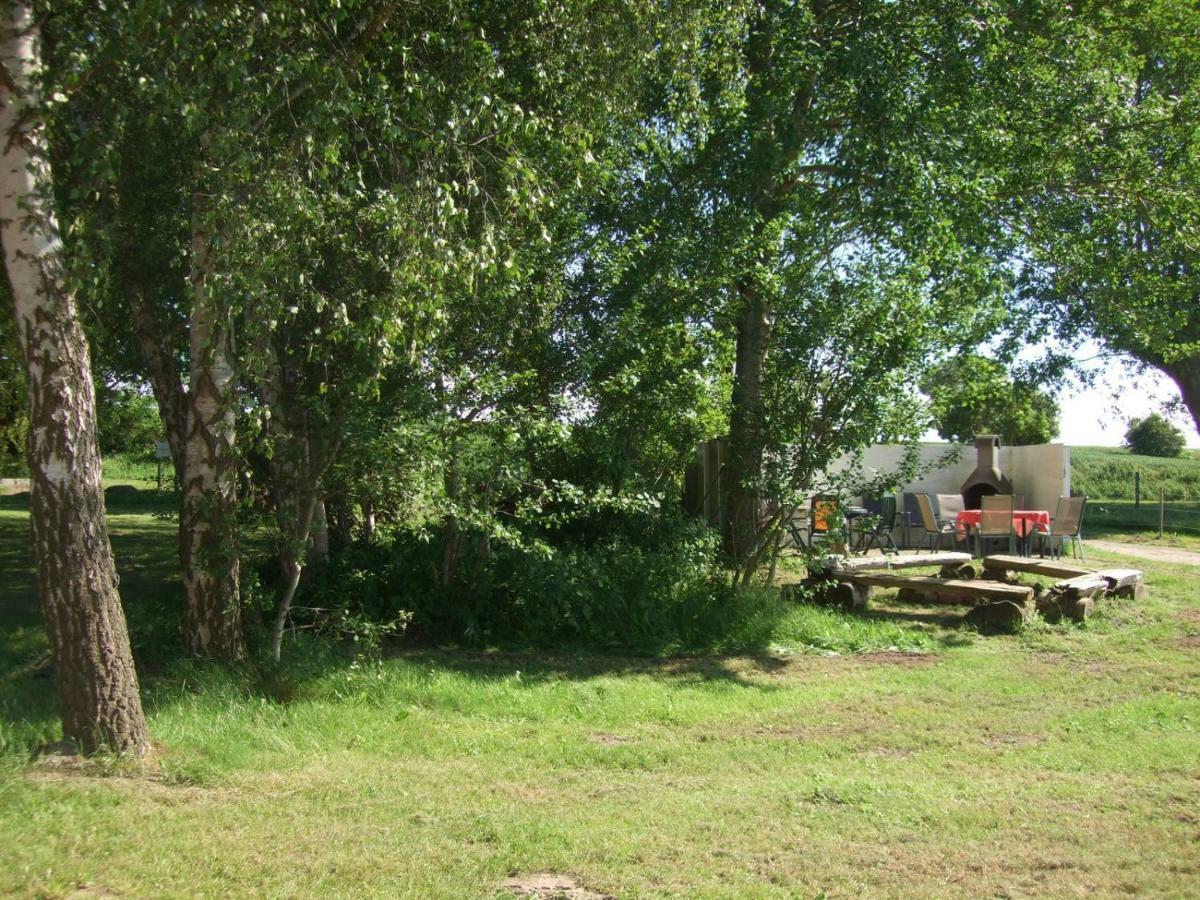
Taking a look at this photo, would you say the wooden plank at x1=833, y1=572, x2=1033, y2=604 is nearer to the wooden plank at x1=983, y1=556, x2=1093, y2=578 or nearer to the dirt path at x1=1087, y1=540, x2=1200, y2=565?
the wooden plank at x1=983, y1=556, x2=1093, y2=578

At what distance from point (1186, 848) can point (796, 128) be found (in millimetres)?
8185

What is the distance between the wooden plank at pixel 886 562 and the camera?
11.7 m

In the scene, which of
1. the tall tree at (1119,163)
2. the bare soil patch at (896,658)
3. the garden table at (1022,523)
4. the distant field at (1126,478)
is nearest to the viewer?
the bare soil patch at (896,658)

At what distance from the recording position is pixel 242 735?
240 inches

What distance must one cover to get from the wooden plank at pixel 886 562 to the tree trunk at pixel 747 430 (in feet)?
3.00

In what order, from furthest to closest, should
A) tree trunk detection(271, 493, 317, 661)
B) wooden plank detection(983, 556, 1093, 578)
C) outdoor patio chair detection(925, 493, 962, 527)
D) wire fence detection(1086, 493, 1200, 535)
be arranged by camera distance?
wire fence detection(1086, 493, 1200, 535) < outdoor patio chair detection(925, 493, 962, 527) < wooden plank detection(983, 556, 1093, 578) < tree trunk detection(271, 493, 317, 661)

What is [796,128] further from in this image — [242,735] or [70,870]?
[70,870]

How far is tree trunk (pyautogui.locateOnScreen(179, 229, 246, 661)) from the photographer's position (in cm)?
714

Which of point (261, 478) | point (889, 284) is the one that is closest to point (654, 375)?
point (889, 284)

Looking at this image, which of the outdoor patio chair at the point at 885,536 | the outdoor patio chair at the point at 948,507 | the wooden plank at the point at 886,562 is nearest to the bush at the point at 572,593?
the wooden plank at the point at 886,562

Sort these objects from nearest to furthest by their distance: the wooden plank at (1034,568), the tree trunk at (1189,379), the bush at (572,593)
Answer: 1. the bush at (572,593)
2. the wooden plank at (1034,568)
3. the tree trunk at (1189,379)

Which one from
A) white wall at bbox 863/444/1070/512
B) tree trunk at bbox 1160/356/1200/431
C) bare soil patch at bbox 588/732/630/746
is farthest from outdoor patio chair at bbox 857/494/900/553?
tree trunk at bbox 1160/356/1200/431

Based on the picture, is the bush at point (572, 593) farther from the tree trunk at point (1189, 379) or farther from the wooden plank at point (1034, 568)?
the tree trunk at point (1189, 379)

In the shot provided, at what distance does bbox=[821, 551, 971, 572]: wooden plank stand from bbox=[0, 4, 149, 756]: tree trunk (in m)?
7.52
